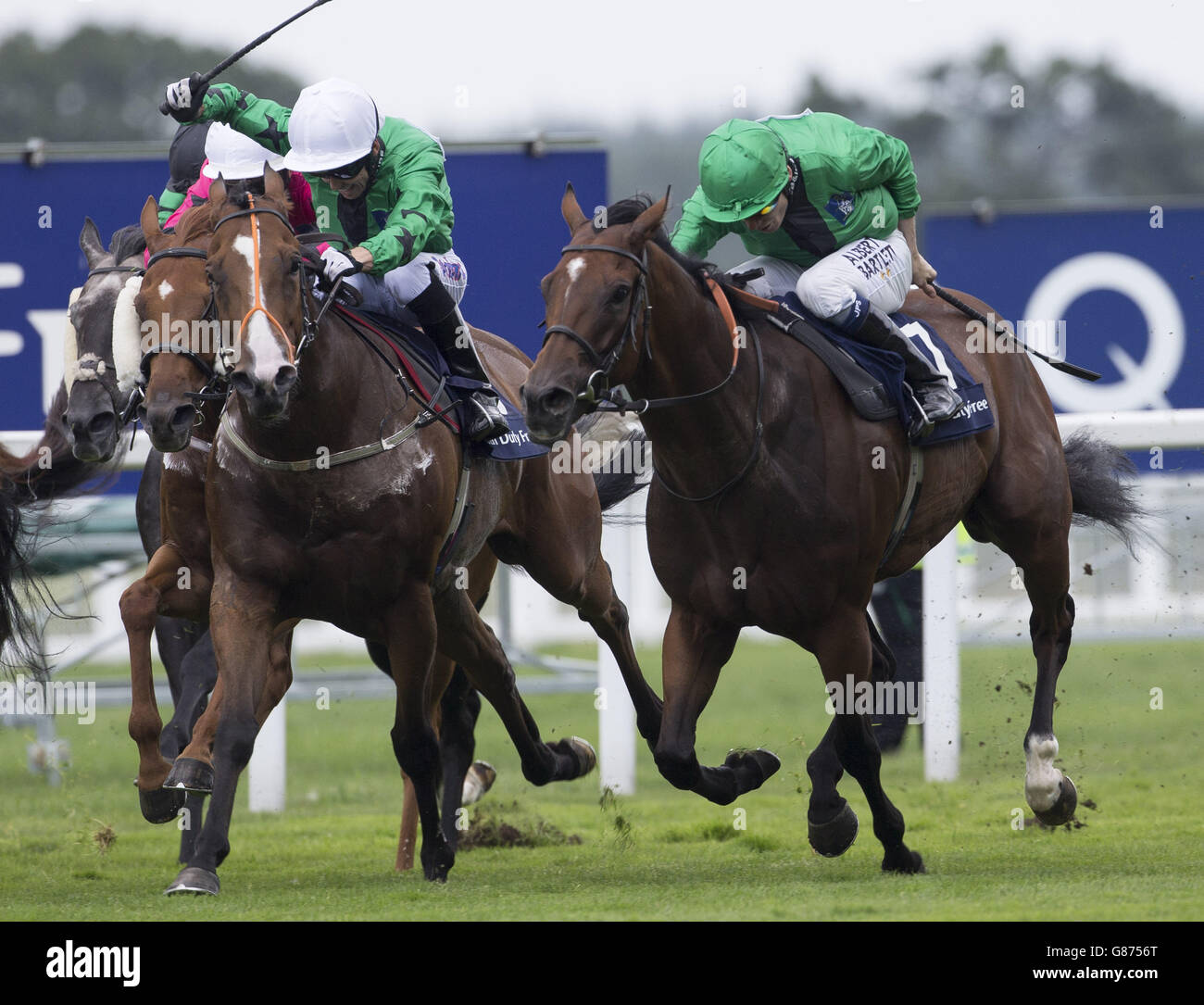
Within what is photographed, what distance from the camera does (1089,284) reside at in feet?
40.0

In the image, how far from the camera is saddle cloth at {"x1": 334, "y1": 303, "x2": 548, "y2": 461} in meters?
5.64

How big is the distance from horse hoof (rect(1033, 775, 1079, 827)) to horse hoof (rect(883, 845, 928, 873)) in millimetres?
678

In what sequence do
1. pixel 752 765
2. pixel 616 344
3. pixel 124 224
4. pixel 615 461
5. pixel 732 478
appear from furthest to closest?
pixel 124 224
pixel 615 461
pixel 752 765
pixel 732 478
pixel 616 344

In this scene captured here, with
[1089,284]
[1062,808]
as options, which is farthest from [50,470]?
[1089,284]

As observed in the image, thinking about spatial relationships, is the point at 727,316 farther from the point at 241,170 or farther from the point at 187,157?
the point at 187,157

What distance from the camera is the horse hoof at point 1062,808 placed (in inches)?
243

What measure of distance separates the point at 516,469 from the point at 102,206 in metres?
4.05

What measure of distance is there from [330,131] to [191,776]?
73.9 inches

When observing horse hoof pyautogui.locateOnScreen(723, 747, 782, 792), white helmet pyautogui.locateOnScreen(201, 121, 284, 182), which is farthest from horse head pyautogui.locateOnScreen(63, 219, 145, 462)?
horse hoof pyautogui.locateOnScreen(723, 747, 782, 792)

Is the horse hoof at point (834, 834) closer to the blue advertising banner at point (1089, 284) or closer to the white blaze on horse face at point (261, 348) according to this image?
the white blaze on horse face at point (261, 348)

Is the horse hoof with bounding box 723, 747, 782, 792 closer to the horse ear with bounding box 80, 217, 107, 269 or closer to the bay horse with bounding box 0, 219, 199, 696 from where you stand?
the bay horse with bounding box 0, 219, 199, 696

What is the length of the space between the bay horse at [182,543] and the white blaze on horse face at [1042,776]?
1898 mm
